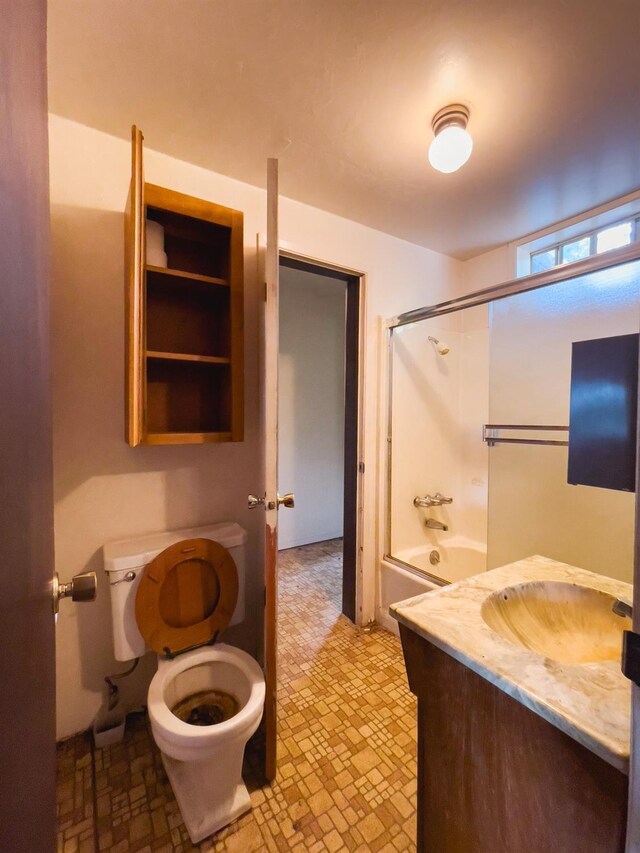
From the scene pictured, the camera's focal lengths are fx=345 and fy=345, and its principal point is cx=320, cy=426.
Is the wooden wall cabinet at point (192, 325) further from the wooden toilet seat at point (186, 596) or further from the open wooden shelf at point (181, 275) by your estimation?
the wooden toilet seat at point (186, 596)

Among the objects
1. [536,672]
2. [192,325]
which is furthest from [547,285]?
[192,325]

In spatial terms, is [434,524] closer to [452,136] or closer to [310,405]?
[310,405]

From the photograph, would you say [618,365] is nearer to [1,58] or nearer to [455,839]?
[1,58]

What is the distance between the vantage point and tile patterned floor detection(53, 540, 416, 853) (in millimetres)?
1077

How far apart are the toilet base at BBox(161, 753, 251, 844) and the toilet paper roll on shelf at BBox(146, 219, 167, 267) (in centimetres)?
178

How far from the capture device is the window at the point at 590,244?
1.86 meters

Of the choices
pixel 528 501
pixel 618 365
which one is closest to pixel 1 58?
pixel 618 365

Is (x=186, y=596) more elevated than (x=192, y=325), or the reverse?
(x=192, y=325)

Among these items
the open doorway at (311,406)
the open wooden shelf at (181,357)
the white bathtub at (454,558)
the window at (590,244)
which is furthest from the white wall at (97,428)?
the window at (590,244)

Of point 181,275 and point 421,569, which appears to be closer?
point 181,275

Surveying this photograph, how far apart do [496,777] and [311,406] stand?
2999 millimetres

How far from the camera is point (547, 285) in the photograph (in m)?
1.51

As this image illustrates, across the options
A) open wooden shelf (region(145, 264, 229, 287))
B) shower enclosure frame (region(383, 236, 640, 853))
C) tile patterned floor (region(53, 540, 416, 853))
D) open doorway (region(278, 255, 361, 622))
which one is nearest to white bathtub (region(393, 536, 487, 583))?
shower enclosure frame (region(383, 236, 640, 853))

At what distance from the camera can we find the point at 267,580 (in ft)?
4.02
